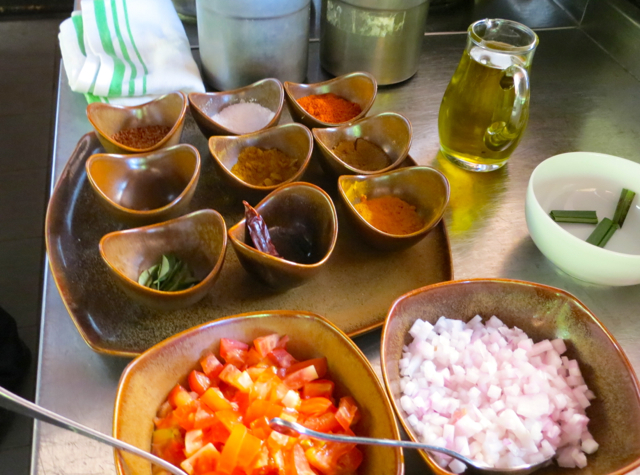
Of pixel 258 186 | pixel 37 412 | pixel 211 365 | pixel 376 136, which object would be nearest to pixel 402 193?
pixel 376 136

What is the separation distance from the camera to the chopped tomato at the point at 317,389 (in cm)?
65

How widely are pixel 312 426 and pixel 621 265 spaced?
21.2 inches

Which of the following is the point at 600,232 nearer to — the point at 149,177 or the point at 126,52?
the point at 149,177

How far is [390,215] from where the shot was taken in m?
0.90

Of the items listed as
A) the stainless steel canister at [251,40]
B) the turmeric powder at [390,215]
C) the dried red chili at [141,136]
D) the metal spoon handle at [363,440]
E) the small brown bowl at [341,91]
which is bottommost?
the turmeric powder at [390,215]

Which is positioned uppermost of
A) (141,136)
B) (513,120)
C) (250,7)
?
(250,7)

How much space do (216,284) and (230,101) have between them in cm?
46

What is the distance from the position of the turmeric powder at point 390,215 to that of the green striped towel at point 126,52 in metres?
0.55

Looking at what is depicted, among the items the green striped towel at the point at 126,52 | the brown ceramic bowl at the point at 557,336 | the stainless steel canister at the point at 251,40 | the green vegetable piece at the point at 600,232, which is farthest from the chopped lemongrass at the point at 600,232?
the green striped towel at the point at 126,52

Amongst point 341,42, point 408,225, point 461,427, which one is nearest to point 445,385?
point 461,427

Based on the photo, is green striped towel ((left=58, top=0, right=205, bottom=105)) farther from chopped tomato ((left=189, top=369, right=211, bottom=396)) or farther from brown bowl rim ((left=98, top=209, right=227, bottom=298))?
chopped tomato ((left=189, top=369, right=211, bottom=396))

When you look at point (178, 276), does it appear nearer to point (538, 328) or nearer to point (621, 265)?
point (538, 328)

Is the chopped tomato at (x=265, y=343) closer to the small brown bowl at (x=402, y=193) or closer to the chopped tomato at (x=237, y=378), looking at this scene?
the chopped tomato at (x=237, y=378)

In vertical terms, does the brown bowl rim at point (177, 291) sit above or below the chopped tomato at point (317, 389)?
above
